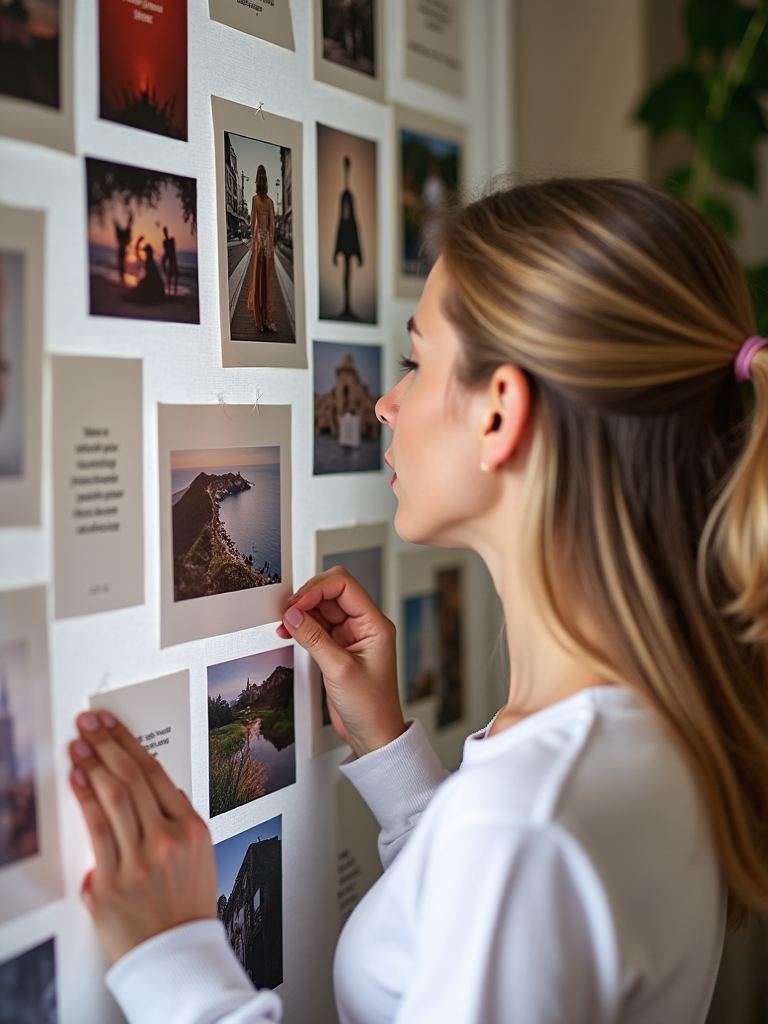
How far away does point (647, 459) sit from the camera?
76 cm

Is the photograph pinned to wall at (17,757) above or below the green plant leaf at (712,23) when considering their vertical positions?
below

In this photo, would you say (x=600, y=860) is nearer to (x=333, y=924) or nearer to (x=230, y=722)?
(x=230, y=722)

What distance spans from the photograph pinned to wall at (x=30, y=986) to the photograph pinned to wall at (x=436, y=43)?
1.02 meters

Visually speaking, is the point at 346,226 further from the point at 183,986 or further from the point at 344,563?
the point at 183,986

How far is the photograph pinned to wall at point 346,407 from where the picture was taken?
40.3 inches

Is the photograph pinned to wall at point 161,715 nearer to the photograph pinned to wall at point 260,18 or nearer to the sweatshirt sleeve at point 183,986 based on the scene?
the sweatshirt sleeve at point 183,986

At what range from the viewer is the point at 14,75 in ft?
2.24

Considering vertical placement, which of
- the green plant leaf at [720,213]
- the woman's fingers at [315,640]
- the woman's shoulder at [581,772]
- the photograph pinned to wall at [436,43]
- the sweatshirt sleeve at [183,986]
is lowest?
the sweatshirt sleeve at [183,986]

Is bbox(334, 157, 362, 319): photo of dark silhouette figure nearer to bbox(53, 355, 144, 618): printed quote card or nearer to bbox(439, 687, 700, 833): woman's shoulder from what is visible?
bbox(53, 355, 144, 618): printed quote card

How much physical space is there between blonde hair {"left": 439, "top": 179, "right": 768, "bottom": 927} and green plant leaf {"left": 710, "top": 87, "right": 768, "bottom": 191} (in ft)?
2.35

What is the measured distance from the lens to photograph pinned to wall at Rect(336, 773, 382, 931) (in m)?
1.10

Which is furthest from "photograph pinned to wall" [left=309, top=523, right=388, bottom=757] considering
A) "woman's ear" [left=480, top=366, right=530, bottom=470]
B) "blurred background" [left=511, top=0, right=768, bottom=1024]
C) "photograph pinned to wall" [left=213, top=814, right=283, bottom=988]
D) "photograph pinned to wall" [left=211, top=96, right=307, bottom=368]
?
"blurred background" [left=511, top=0, right=768, bottom=1024]

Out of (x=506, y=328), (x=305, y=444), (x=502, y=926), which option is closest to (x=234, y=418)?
(x=305, y=444)

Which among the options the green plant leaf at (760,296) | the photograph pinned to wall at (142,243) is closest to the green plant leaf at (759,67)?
the green plant leaf at (760,296)
